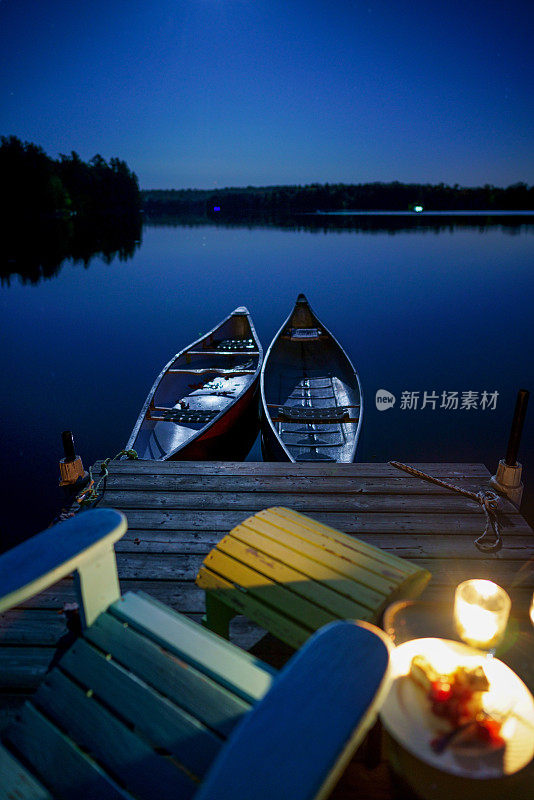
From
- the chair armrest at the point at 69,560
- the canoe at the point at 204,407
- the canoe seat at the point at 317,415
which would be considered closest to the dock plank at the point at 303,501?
the canoe at the point at 204,407

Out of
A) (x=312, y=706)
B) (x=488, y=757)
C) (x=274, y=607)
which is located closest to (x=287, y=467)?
(x=274, y=607)

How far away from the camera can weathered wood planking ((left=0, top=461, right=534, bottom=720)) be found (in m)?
3.27

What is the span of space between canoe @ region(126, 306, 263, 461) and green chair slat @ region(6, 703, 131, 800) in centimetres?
521

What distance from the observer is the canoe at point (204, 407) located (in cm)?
778

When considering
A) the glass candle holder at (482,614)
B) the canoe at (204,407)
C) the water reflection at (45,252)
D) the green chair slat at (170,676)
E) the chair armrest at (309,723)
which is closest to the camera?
the chair armrest at (309,723)

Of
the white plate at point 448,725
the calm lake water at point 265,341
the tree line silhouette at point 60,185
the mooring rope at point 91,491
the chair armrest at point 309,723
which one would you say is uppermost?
the tree line silhouette at point 60,185

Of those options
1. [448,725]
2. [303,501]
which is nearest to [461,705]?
[448,725]

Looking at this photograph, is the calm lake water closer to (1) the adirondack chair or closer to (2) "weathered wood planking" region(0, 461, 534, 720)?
(2) "weathered wood planking" region(0, 461, 534, 720)

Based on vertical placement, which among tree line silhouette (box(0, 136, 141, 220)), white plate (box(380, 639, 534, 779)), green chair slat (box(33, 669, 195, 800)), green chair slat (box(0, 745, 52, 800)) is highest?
tree line silhouette (box(0, 136, 141, 220))

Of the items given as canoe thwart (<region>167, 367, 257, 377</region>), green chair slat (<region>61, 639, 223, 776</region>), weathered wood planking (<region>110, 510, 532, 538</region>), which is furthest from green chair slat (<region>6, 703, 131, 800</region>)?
canoe thwart (<region>167, 367, 257, 377</region>)

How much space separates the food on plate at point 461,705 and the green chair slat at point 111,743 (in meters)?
1.01

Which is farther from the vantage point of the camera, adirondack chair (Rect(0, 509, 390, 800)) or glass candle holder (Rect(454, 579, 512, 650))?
glass candle holder (Rect(454, 579, 512, 650))

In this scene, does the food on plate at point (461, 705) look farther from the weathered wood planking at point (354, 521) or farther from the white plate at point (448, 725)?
the weathered wood planking at point (354, 521)

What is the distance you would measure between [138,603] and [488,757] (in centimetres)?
154
